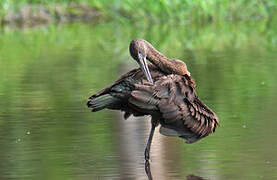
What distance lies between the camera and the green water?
325 inches

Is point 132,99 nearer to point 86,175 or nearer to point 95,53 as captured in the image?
point 86,175

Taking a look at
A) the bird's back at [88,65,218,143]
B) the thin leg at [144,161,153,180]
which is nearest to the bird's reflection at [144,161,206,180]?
the thin leg at [144,161,153,180]

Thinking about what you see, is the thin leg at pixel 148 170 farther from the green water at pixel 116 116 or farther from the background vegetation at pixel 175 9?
the background vegetation at pixel 175 9

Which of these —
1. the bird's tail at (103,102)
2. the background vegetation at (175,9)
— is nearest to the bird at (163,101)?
the bird's tail at (103,102)

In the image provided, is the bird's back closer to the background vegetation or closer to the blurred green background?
the blurred green background

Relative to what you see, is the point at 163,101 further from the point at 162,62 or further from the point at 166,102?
the point at 162,62

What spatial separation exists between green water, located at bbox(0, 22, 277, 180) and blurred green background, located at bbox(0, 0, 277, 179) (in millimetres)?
13

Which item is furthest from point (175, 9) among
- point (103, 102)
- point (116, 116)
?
point (103, 102)

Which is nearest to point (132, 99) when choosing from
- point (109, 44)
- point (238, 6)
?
point (109, 44)

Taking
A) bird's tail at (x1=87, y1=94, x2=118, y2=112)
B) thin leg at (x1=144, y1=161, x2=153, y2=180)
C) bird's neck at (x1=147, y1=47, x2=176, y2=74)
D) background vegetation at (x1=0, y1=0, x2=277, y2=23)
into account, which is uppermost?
bird's neck at (x1=147, y1=47, x2=176, y2=74)

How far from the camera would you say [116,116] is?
11.2m

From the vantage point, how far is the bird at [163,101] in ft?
26.7

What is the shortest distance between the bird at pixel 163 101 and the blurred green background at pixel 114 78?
1.03ft

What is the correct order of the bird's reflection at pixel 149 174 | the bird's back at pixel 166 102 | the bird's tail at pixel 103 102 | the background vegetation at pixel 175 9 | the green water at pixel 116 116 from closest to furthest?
1. the bird's reflection at pixel 149 174
2. the bird's back at pixel 166 102
3. the green water at pixel 116 116
4. the bird's tail at pixel 103 102
5. the background vegetation at pixel 175 9
